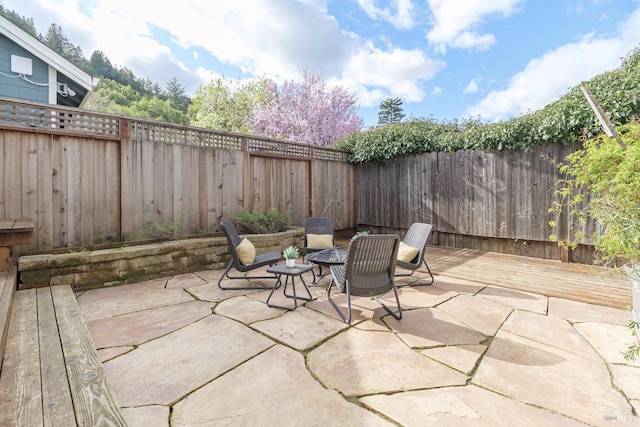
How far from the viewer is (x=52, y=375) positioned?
154 centimetres

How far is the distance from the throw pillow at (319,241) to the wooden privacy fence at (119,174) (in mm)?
1661

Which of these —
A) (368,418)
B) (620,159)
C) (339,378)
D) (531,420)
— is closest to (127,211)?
(339,378)

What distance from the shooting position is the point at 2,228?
272 cm

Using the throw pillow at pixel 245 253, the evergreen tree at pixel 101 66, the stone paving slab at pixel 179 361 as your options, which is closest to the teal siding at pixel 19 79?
the throw pillow at pixel 245 253

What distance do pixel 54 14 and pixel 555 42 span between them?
126 feet

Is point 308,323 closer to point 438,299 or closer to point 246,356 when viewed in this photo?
point 246,356

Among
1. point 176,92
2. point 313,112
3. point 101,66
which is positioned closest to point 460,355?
point 313,112

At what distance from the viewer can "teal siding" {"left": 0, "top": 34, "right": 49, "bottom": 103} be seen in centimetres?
526

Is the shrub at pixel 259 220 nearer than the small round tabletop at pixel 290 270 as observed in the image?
No

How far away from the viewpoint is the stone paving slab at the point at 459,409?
1.32 meters

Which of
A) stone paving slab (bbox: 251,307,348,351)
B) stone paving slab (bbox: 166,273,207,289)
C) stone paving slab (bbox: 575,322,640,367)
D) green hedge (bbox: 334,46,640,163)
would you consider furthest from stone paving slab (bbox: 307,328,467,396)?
green hedge (bbox: 334,46,640,163)

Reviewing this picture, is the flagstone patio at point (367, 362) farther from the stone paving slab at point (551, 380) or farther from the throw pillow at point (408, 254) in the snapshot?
the throw pillow at point (408, 254)

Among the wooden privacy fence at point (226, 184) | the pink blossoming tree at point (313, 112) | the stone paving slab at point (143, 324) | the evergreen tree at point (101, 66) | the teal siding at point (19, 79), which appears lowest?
the stone paving slab at point (143, 324)

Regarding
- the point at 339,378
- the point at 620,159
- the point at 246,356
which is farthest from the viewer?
the point at 620,159
